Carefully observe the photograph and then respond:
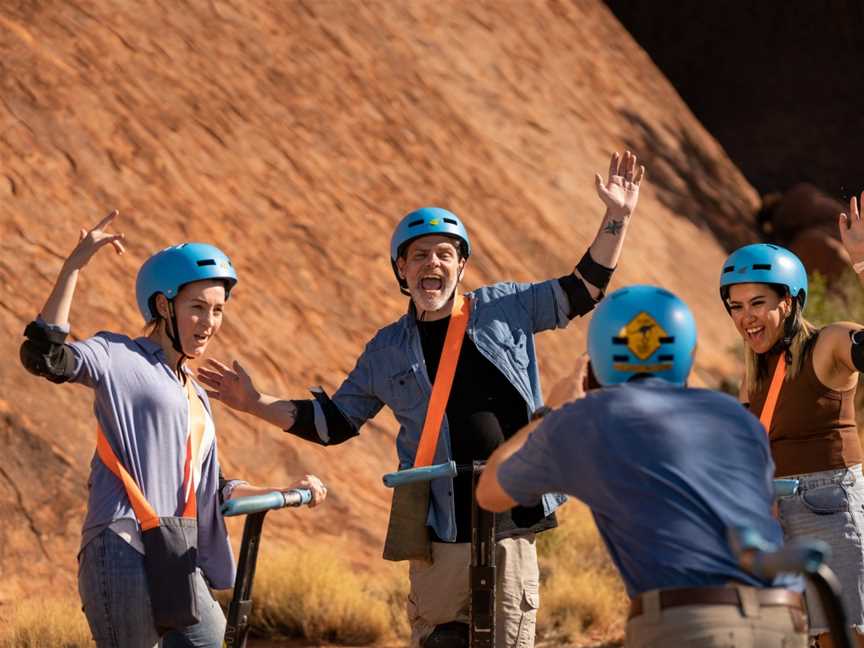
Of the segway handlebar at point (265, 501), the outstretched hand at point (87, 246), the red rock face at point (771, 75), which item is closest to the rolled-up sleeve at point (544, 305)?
the segway handlebar at point (265, 501)

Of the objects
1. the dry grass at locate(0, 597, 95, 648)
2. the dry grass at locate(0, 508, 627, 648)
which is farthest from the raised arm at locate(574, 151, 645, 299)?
the dry grass at locate(0, 508, 627, 648)

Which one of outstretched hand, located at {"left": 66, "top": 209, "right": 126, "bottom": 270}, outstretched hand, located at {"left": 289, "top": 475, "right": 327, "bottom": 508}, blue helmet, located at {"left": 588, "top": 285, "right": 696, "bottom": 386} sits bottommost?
outstretched hand, located at {"left": 289, "top": 475, "right": 327, "bottom": 508}

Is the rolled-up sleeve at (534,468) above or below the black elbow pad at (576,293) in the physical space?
below

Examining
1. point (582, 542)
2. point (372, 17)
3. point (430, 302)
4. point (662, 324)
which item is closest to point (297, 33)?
point (372, 17)

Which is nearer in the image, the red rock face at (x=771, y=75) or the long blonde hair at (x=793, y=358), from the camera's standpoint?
the long blonde hair at (x=793, y=358)

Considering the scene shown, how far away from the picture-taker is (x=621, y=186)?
6.43 m

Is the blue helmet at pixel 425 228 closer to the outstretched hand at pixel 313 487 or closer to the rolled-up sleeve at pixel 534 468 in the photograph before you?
the outstretched hand at pixel 313 487

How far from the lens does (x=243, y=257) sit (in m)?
14.5

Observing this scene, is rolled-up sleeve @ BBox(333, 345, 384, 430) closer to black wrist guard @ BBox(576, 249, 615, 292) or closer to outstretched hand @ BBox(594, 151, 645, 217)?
black wrist guard @ BBox(576, 249, 615, 292)

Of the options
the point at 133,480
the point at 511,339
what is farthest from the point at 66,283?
the point at 511,339

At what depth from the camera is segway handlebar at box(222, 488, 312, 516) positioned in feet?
15.7

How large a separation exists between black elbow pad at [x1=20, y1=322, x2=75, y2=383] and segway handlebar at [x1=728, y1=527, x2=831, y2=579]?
2.59 meters

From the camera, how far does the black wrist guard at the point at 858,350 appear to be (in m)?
5.96

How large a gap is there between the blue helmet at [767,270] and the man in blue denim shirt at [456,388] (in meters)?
0.65
